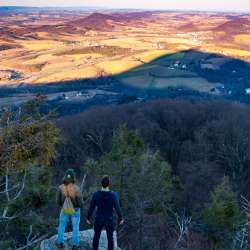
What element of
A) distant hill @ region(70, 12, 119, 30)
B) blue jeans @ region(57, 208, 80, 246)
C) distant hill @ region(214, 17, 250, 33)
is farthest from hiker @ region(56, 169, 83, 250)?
distant hill @ region(70, 12, 119, 30)

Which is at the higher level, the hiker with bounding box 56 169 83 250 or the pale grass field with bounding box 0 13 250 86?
the hiker with bounding box 56 169 83 250

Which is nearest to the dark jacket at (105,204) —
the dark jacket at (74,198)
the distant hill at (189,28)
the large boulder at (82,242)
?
the dark jacket at (74,198)

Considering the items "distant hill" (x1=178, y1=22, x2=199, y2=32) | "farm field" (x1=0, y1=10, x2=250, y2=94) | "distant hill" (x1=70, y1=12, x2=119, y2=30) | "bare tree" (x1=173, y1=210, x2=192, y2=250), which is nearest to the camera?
"bare tree" (x1=173, y1=210, x2=192, y2=250)

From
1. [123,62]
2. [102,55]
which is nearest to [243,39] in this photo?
[102,55]

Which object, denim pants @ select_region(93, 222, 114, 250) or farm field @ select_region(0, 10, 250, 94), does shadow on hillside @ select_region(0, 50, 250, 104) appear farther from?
denim pants @ select_region(93, 222, 114, 250)

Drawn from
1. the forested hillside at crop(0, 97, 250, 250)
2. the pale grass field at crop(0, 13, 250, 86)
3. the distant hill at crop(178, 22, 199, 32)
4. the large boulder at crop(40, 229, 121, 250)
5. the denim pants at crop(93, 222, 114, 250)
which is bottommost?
the distant hill at crop(178, 22, 199, 32)

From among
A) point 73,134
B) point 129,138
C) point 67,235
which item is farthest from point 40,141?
point 73,134

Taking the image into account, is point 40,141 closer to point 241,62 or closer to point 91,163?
point 91,163

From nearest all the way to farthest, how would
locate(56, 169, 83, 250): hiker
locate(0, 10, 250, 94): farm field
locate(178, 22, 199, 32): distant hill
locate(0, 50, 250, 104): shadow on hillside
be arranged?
locate(56, 169, 83, 250): hiker → locate(0, 50, 250, 104): shadow on hillside → locate(0, 10, 250, 94): farm field → locate(178, 22, 199, 32): distant hill

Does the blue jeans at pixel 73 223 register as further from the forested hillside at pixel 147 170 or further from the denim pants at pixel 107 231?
the forested hillside at pixel 147 170
